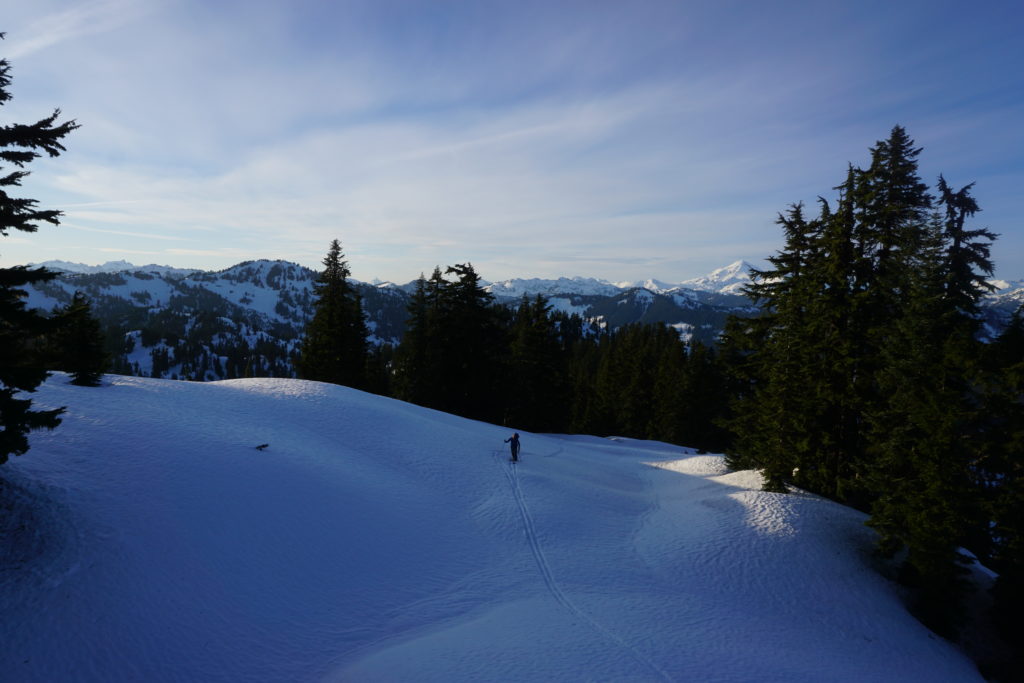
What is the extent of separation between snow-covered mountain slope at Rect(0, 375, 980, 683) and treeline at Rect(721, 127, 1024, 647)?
2.24 m

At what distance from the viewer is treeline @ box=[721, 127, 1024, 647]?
14.4m

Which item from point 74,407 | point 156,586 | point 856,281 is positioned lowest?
point 156,586

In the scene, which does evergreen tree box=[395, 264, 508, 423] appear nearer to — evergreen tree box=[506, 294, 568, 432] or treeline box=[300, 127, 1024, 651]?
evergreen tree box=[506, 294, 568, 432]

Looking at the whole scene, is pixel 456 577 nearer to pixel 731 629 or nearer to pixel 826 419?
pixel 731 629

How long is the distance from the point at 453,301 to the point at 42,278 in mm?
29940

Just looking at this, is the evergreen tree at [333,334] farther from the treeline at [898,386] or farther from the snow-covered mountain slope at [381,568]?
the treeline at [898,386]

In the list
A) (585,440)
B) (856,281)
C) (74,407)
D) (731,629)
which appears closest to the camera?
(731,629)

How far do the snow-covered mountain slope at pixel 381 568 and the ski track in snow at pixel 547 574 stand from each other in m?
0.07

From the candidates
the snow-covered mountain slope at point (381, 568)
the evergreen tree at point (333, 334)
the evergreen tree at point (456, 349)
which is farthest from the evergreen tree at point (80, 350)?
the evergreen tree at point (456, 349)

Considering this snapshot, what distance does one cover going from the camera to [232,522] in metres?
13.2

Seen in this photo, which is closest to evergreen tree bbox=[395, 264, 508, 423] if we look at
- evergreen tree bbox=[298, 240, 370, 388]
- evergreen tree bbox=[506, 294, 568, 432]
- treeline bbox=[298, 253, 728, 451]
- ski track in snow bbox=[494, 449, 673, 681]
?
treeline bbox=[298, 253, 728, 451]

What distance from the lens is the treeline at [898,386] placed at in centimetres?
1443

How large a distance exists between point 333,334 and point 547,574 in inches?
1290

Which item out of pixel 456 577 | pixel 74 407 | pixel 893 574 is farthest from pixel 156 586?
pixel 893 574
